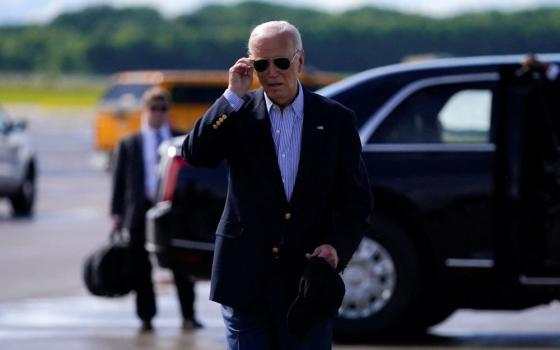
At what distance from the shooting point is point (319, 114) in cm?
618

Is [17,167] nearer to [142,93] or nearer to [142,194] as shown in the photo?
[142,194]

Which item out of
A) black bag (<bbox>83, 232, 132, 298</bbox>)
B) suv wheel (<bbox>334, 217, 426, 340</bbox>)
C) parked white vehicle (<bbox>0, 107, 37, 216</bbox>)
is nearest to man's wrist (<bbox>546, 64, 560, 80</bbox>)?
suv wheel (<bbox>334, 217, 426, 340</bbox>)

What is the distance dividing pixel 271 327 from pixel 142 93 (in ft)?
101

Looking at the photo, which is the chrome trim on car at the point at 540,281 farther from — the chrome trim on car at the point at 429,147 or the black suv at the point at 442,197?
the chrome trim on car at the point at 429,147

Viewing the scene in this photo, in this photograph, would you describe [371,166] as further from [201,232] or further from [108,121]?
[108,121]

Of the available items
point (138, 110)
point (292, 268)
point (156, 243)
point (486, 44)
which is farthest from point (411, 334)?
point (486, 44)

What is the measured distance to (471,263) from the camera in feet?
33.4

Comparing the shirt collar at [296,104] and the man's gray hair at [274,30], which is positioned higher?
the man's gray hair at [274,30]

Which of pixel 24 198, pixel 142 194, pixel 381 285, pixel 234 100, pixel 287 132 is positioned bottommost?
pixel 24 198

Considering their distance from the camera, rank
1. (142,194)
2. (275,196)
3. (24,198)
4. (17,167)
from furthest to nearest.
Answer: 1. (24,198)
2. (17,167)
3. (142,194)
4. (275,196)

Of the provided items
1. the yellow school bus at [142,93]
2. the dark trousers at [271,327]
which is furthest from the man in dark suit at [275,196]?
the yellow school bus at [142,93]

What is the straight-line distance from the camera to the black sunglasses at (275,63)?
19.6 feet

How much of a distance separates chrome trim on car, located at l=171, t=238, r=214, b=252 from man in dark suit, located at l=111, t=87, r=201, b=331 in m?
0.88

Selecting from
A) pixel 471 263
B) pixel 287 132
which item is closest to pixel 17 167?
pixel 471 263
